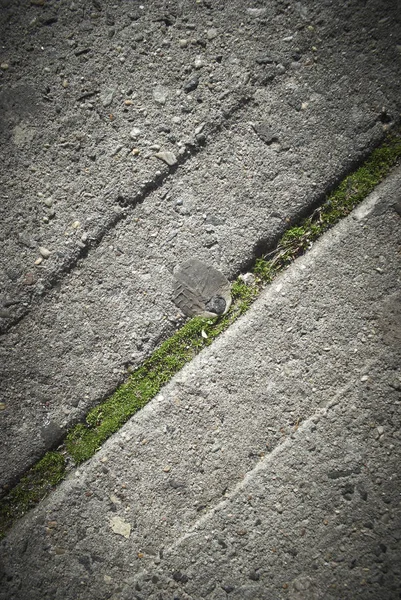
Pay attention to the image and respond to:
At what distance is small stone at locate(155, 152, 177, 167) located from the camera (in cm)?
185

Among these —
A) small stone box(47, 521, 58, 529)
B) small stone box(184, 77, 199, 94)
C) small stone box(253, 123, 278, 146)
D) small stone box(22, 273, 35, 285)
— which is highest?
small stone box(184, 77, 199, 94)

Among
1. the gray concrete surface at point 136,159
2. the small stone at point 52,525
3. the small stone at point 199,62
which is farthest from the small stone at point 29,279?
the small stone at point 199,62

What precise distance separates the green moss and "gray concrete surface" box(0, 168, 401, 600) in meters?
0.05

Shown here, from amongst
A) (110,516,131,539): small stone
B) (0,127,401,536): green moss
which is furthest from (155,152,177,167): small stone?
(110,516,131,539): small stone

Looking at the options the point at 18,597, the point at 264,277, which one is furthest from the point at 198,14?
the point at 18,597

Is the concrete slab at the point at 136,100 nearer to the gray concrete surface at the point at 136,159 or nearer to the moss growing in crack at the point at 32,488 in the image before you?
the gray concrete surface at the point at 136,159

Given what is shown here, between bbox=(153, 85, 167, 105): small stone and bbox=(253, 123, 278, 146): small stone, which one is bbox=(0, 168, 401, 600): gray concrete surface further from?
bbox=(153, 85, 167, 105): small stone

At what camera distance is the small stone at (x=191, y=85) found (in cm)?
184

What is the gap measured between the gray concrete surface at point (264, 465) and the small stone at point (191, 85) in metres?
0.94

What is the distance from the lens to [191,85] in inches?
72.6

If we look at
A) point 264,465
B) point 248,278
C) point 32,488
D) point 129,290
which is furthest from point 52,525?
point 248,278

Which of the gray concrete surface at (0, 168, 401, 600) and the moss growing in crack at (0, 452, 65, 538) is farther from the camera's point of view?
the moss growing in crack at (0, 452, 65, 538)

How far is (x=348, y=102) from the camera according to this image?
182 centimetres

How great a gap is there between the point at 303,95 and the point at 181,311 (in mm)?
1153
